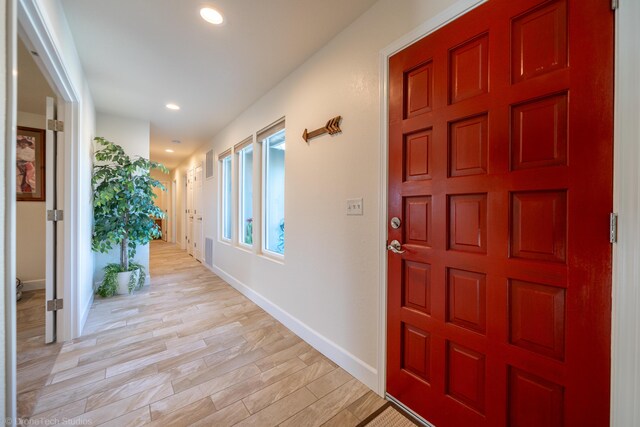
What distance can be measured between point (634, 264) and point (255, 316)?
2672mm

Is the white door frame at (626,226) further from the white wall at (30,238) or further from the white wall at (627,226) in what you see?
the white wall at (30,238)

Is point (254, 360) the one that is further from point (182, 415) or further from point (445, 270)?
point (445, 270)

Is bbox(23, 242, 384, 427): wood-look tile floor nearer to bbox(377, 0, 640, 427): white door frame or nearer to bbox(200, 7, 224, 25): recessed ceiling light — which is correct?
bbox(377, 0, 640, 427): white door frame

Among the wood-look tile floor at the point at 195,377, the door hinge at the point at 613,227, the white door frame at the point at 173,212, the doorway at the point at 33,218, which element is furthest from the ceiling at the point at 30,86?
the white door frame at the point at 173,212

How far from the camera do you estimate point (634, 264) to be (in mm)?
779

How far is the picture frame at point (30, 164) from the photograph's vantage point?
320 cm

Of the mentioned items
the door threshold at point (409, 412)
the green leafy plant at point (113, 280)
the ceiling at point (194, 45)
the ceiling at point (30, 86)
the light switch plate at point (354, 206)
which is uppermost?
the ceiling at point (194, 45)

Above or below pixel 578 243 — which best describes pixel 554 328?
below

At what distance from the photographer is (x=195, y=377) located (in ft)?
5.39

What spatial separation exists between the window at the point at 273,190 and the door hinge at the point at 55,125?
1703mm

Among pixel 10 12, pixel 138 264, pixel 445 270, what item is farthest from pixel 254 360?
pixel 138 264

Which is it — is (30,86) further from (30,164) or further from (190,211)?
(190,211)

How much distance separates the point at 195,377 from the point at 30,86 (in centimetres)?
350

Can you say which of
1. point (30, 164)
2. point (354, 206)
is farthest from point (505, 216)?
point (30, 164)
